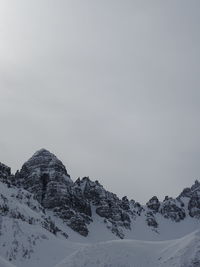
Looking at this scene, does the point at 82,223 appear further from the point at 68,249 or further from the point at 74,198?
the point at 68,249

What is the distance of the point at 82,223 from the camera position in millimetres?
93188

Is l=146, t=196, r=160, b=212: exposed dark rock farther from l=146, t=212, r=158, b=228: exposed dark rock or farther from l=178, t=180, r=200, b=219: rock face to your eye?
l=146, t=212, r=158, b=228: exposed dark rock

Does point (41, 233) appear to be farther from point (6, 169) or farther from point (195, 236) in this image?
point (6, 169)

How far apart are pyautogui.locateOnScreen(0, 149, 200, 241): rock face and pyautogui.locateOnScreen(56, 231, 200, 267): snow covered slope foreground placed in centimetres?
4914

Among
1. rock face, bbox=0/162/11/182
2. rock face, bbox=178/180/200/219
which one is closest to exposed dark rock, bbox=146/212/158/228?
rock face, bbox=178/180/200/219

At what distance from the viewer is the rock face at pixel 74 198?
9462 cm

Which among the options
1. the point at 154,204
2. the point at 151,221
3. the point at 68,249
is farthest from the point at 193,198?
the point at 68,249

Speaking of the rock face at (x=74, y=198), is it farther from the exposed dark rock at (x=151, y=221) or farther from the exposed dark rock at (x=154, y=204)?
the exposed dark rock at (x=154, y=204)

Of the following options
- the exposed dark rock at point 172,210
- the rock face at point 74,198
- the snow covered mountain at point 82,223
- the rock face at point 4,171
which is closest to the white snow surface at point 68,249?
the snow covered mountain at point 82,223

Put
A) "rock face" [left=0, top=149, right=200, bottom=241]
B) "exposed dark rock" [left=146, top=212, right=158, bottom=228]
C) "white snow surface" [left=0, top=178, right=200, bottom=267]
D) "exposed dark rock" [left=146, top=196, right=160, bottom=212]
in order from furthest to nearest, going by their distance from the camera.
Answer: "exposed dark rock" [left=146, top=196, right=160, bottom=212] < "exposed dark rock" [left=146, top=212, right=158, bottom=228] < "rock face" [left=0, top=149, right=200, bottom=241] < "white snow surface" [left=0, top=178, right=200, bottom=267]

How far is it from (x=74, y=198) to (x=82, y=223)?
1119 cm

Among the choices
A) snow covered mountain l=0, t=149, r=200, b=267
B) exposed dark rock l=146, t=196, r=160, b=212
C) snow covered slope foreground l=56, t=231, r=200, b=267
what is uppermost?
exposed dark rock l=146, t=196, r=160, b=212

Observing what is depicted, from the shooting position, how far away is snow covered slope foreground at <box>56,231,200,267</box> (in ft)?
86.0

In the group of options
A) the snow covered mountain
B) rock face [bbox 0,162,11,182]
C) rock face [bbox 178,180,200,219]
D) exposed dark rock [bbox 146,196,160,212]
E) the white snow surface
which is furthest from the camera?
exposed dark rock [bbox 146,196,160,212]
